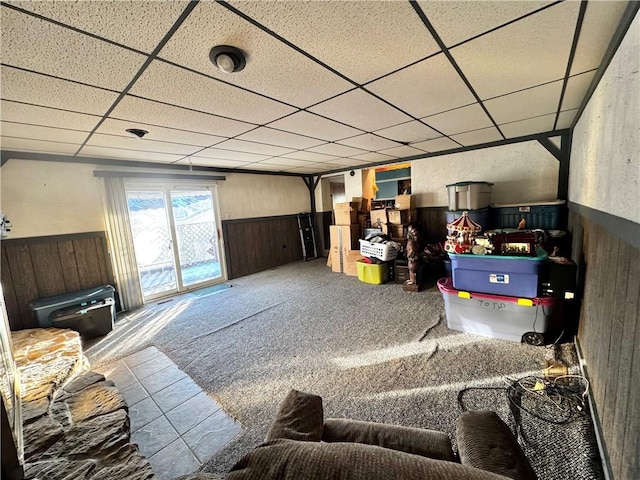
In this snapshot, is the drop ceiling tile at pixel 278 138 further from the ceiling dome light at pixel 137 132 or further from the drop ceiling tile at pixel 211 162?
the drop ceiling tile at pixel 211 162

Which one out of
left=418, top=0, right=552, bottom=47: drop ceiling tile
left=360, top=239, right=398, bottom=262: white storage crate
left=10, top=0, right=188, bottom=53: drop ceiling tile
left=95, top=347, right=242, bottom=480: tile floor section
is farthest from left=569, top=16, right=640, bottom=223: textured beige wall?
left=360, top=239, right=398, bottom=262: white storage crate

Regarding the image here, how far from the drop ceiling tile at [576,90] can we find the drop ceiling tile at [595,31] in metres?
0.16

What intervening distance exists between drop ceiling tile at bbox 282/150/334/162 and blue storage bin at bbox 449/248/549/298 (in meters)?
2.55

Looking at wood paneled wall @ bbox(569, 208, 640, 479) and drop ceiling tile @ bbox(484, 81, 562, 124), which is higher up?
drop ceiling tile @ bbox(484, 81, 562, 124)

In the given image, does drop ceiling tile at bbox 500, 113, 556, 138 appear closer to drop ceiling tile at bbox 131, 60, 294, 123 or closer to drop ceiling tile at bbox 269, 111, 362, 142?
drop ceiling tile at bbox 269, 111, 362, 142

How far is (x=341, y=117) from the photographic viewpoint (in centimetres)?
243

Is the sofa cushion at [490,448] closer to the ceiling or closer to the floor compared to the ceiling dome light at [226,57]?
closer to the floor

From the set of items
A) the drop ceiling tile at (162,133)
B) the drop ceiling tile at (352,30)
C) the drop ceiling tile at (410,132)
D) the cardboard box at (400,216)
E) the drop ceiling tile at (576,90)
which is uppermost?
the drop ceiling tile at (162,133)

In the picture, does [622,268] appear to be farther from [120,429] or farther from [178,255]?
[178,255]

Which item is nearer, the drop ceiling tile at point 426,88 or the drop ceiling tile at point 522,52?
the drop ceiling tile at point 522,52

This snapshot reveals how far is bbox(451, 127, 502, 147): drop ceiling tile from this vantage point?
131 inches

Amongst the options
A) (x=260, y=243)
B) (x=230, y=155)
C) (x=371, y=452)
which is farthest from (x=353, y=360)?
(x=260, y=243)

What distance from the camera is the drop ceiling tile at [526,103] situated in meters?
2.06

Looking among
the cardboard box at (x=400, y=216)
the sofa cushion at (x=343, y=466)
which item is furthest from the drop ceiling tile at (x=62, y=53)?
the cardboard box at (x=400, y=216)
